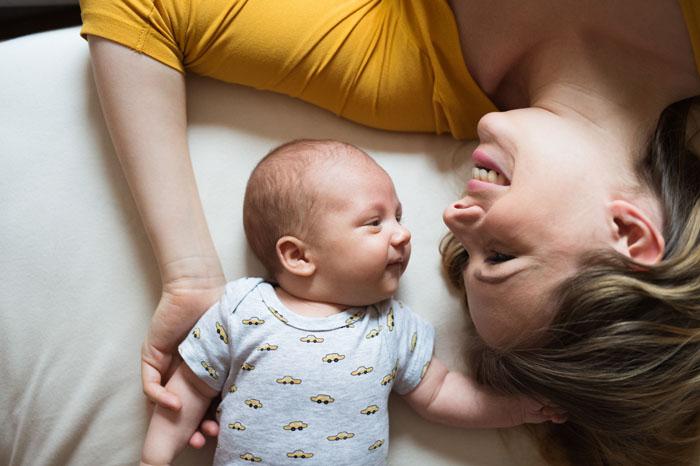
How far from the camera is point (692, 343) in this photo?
99 cm

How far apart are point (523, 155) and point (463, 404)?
421 mm

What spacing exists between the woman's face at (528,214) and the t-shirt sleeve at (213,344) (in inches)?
14.4

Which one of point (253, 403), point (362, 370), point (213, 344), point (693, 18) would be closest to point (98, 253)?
point (213, 344)

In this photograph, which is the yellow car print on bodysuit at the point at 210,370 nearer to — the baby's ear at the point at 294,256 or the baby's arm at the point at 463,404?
the baby's ear at the point at 294,256

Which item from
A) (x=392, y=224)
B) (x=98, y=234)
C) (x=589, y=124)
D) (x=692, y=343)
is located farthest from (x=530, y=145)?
(x=98, y=234)

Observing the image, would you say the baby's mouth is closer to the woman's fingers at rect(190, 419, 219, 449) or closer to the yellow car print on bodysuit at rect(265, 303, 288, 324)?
the yellow car print on bodysuit at rect(265, 303, 288, 324)

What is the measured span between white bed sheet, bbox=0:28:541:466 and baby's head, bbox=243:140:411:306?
0.11 m

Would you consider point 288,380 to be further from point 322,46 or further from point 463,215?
point 322,46

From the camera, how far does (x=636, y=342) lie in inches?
38.4

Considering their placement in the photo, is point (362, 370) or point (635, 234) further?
point (362, 370)

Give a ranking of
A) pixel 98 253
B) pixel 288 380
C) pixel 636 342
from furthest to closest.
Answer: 1. pixel 98 253
2. pixel 288 380
3. pixel 636 342

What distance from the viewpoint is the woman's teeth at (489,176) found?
1.06 metres

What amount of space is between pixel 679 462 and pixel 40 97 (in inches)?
48.0

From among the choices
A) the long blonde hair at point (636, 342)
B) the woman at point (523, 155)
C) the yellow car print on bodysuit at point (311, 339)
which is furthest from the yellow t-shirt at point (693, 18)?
the yellow car print on bodysuit at point (311, 339)
